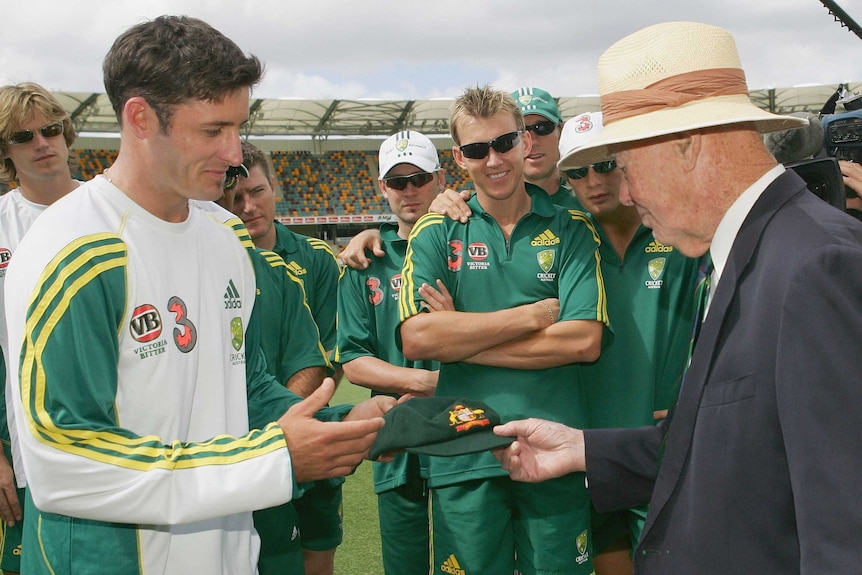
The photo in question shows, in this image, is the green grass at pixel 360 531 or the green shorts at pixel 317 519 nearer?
the green shorts at pixel 317 519

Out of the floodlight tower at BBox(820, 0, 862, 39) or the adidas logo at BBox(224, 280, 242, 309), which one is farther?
the floodlight tower at BBox(820, 0, 862, 39)

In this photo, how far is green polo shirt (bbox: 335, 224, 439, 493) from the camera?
3846 millimetres

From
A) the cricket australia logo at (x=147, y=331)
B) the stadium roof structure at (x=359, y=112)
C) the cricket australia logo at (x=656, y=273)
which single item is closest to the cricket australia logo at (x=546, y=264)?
the cricket australia logo at (x=656, y=273)

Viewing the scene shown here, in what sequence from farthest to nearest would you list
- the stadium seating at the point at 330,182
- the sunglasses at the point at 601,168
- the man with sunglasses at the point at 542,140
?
the stadium seating at the point at 330,182 → the man with sunglasses at the point at 542,140 → the sunglasses at the point at 601,168

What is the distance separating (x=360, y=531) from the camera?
572cm

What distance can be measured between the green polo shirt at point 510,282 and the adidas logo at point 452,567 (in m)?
0.32

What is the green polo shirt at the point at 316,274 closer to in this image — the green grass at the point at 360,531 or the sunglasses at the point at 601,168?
the sunglasses at the point at 601,168

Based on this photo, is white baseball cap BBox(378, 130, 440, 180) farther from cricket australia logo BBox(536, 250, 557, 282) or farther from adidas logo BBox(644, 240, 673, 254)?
adidas logo BBox(644, 240, 673, 254)

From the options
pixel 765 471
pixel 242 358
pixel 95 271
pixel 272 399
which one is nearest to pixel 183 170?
pixel 95 271

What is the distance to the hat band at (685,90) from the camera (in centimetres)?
177

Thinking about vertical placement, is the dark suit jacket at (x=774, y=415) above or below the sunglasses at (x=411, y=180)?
below

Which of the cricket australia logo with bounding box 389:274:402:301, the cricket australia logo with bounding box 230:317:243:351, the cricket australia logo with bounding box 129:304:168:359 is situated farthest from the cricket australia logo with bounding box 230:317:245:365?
the cricket australia logo with bounding box 389:274:402:301

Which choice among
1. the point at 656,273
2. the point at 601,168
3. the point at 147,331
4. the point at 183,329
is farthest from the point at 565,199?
the point at 147,331

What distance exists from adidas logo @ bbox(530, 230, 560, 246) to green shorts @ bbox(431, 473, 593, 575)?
3.28 feet
